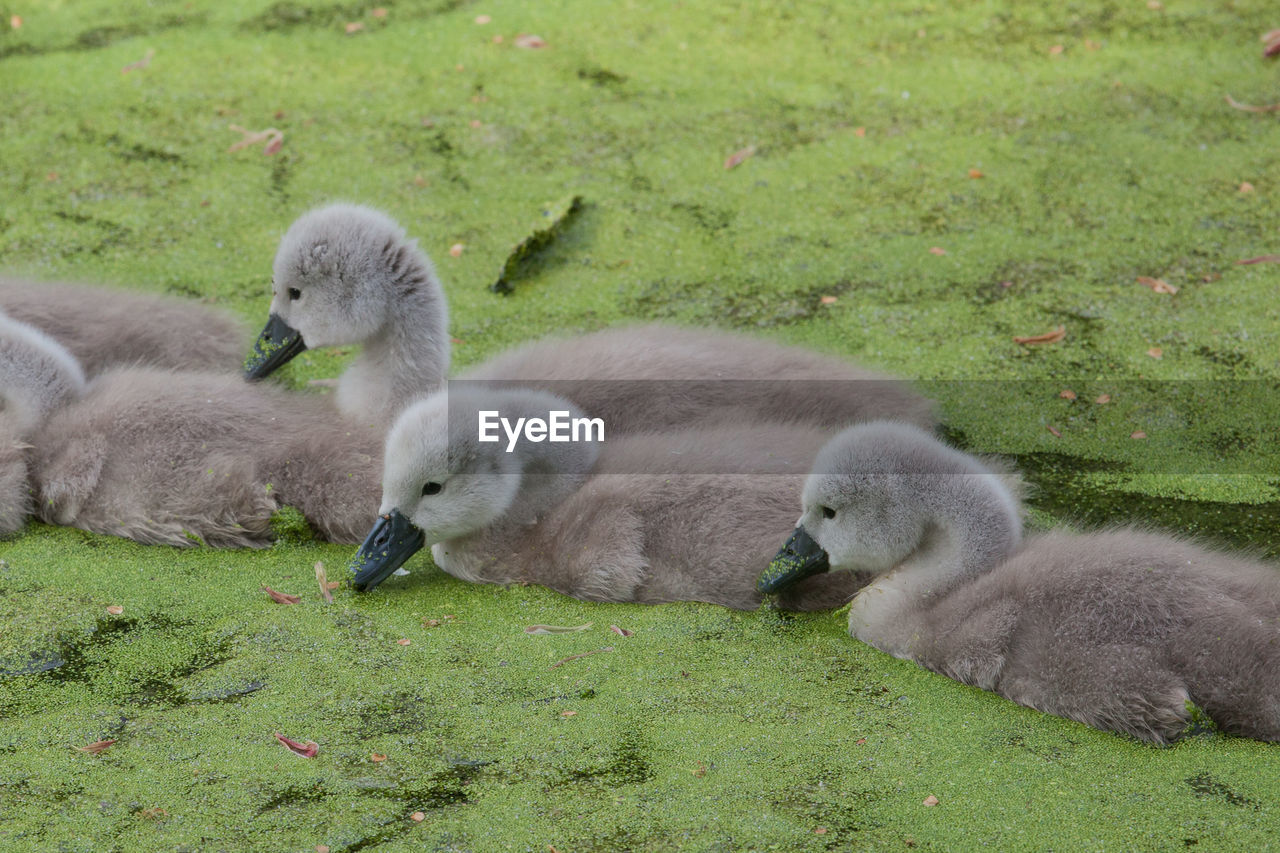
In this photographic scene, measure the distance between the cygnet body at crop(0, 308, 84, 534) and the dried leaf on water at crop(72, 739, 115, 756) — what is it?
997 millimetres

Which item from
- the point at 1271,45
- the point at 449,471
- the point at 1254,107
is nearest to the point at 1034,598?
the point at 449,471

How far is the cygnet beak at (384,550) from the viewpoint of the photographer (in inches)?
116

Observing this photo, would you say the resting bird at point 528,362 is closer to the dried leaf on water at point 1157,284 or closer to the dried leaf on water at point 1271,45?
the dried leaf on water at point 1157,284

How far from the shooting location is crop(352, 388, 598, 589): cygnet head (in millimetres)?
2965

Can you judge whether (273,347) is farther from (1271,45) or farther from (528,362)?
(1271,45)

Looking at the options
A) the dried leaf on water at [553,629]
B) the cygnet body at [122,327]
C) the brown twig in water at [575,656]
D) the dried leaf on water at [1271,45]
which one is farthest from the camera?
the dried leaf on water at [1271,45]

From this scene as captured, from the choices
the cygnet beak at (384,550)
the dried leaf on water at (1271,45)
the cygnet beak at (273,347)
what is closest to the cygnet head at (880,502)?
the cygnet beak at (384,550)

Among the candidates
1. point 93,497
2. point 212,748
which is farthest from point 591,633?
point 93,497

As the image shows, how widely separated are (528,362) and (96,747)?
1448 millimetres

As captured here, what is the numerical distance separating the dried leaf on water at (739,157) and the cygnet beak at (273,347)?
192cm

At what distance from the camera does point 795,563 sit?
9.09 feet

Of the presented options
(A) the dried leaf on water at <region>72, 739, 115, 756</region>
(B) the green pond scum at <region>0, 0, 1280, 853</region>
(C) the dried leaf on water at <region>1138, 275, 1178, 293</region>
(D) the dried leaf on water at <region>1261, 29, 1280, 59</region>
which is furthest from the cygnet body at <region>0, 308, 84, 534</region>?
(D) the dried leaf on water at <region>1261, 29, 1280, 59</region>

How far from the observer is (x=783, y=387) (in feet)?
11.1

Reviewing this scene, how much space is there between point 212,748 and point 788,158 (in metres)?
3.21
